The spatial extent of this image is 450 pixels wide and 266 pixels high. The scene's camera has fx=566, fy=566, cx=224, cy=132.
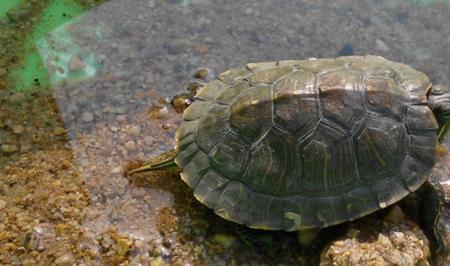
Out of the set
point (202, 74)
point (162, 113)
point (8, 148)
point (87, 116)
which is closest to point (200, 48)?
point (202, 74)

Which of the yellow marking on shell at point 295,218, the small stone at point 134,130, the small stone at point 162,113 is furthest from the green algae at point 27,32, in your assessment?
the yellow marking on shell at point 295,218

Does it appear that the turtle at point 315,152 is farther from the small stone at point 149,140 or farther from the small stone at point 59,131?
the small stone at point 59,131

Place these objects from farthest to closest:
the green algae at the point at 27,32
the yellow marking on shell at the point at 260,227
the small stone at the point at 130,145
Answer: the green algae at the point at 27,32
the small stone at the point at 130,145
the yellow marking on shell at the point at 260,227

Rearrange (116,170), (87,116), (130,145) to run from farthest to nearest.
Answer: (87,116) → (130,145) → (116,170)

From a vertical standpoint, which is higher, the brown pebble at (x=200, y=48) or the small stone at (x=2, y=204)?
the brown pebble at (x=200, y=48)

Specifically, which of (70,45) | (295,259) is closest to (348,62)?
(295,259)

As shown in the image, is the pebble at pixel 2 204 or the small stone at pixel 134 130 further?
the small stone at pixel 134 130

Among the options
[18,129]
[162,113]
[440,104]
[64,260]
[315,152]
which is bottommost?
[64,260]

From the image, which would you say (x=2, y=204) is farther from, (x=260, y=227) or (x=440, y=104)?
(x=440, y=104)
